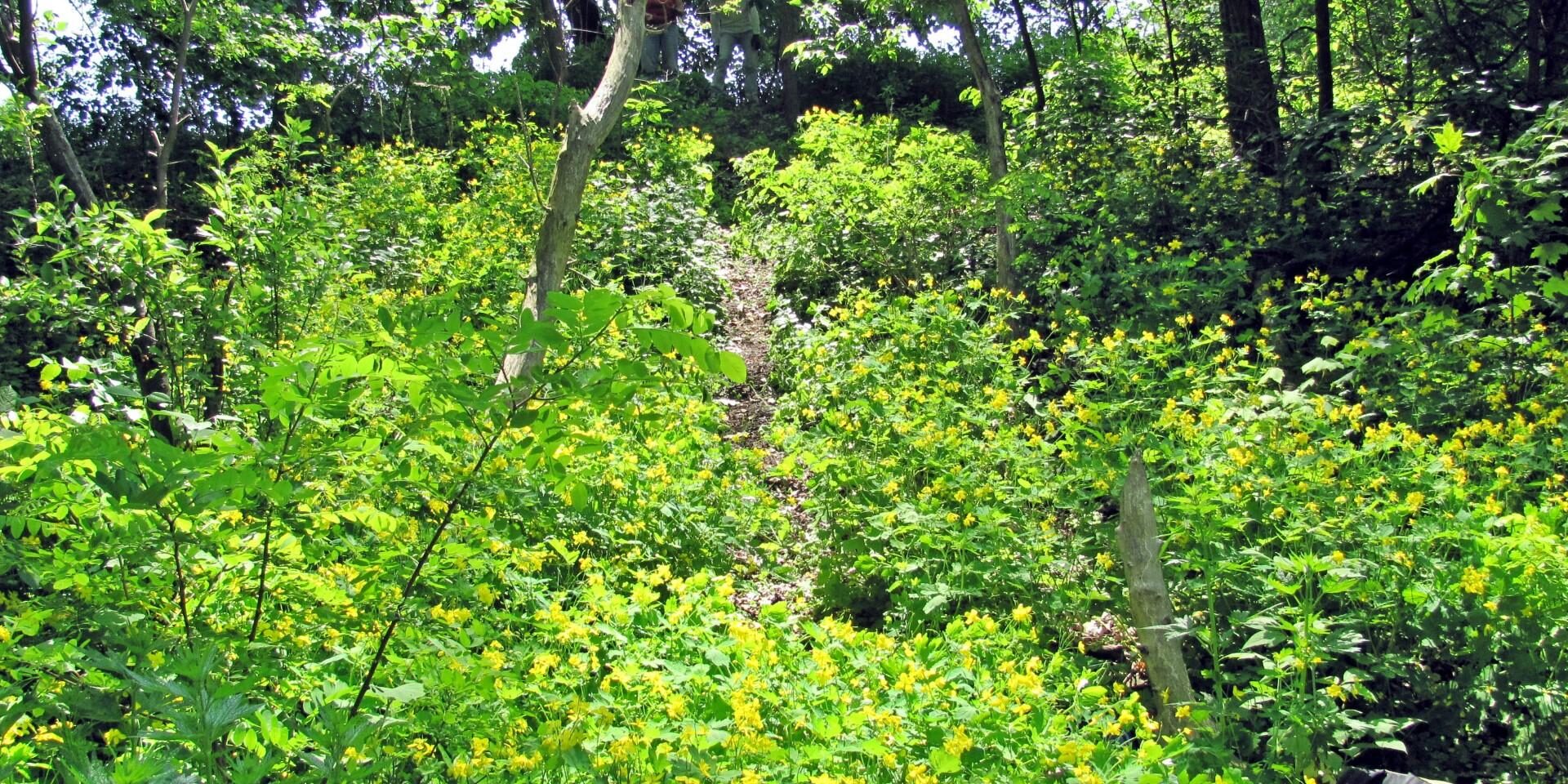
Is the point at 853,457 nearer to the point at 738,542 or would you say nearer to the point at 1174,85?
the point at 738,542

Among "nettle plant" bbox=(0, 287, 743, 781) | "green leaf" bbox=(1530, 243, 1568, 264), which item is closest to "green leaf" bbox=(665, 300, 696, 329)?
"nettle plant" bbox=(0, 287, 743, 781)

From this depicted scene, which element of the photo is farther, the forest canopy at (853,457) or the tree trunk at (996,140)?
the tree trunk at (996,140)

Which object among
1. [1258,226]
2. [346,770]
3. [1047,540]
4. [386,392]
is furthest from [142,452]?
[1258,226]

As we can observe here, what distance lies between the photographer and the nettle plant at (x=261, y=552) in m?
1.84

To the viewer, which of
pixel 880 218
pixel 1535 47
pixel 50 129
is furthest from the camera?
pixel 880 218

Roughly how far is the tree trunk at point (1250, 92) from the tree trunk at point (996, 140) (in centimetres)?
183

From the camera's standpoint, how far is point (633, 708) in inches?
99.8

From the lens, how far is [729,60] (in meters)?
16.3

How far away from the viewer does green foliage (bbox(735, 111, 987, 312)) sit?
25.9 ft

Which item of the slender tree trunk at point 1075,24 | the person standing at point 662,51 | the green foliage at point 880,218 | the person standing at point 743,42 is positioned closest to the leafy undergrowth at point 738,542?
the green foliage at point 880,218

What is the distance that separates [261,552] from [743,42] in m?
14.9

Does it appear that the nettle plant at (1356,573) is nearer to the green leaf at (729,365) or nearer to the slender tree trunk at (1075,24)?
the green leaf at (729,365)

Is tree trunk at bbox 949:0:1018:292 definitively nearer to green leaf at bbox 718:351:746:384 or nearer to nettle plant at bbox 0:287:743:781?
nettle plant at bbox 0:287:743:781

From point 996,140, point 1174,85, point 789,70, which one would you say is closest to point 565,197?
point 996,140
